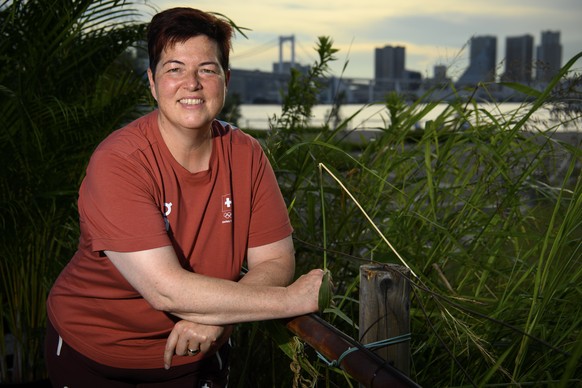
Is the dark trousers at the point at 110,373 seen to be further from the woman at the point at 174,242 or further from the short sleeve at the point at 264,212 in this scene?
the short sleeve at the point at 264,212

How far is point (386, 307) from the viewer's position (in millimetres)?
1418

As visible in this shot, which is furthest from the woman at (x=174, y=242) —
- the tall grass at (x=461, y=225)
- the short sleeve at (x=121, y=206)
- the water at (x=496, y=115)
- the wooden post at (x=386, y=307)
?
the water at (x=496, y=115)

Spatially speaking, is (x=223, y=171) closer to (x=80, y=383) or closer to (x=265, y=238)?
(x=265, y=238)

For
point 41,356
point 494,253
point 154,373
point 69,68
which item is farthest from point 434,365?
point 69,68

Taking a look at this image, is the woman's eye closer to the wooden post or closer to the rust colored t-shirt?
the rust colored t-shirt

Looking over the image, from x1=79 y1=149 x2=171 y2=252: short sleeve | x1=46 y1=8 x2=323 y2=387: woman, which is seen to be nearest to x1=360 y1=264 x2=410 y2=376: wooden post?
x1=46 y1=8 x2=323 y2=387: woman

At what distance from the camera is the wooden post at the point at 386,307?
1405mm

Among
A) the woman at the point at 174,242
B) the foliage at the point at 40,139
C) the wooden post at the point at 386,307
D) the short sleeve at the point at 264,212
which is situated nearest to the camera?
the wooden post at the point at 386,307

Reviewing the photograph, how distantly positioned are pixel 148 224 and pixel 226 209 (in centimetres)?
23

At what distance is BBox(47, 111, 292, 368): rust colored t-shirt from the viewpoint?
1571mm

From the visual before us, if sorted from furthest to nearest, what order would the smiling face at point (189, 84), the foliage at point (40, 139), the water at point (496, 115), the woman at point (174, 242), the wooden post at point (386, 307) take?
the foliage at point (40, 139) < the water at point (496, 115) < the smiling face at point (189, 84) < the woman at point (174, 242) < the wooden post at point (386, 307)

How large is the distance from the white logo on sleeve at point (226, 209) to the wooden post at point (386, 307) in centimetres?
42

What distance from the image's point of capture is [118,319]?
1.71m

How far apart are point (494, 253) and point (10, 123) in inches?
79.1
